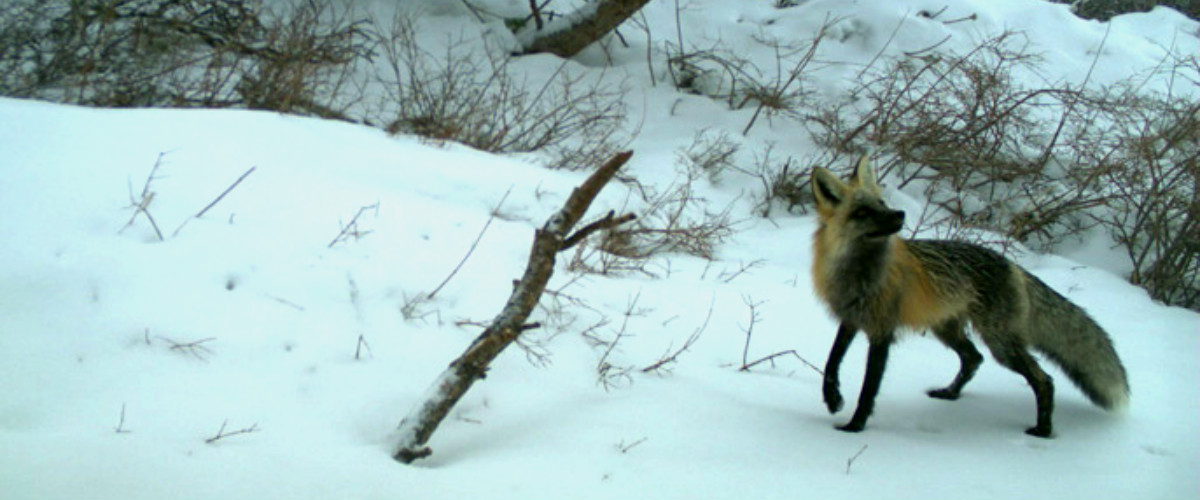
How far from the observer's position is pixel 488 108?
6570mm

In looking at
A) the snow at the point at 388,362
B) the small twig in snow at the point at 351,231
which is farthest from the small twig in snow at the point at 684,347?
the small twig in snow at the point at 351,231

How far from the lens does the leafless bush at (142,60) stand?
571cm

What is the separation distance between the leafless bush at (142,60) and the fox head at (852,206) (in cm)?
405

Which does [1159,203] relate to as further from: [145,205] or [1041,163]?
[145,205]

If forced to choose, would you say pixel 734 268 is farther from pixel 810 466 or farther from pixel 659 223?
pixel 810 466

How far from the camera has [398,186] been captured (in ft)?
15.4

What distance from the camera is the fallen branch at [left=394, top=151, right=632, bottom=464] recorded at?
8.46 feet

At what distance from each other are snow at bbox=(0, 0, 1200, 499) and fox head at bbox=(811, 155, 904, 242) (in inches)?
33.5

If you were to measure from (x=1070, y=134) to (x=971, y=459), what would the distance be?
591 cm

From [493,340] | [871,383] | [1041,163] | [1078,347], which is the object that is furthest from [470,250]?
[1041,163]

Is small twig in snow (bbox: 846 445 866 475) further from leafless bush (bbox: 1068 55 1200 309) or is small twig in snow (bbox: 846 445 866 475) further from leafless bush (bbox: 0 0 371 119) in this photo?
leafless bush (bbox: 0 0 371 119)

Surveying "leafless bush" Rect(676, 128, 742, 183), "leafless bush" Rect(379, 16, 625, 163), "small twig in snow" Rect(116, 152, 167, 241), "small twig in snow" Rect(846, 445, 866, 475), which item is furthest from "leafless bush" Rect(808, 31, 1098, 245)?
"small twig in snow" Rect(116, 152, 167, 241)

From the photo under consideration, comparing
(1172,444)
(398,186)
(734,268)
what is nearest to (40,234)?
(398,186)

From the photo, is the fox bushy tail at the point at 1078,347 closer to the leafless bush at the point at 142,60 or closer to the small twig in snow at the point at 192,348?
the small twig in snow at the point at 192,348
